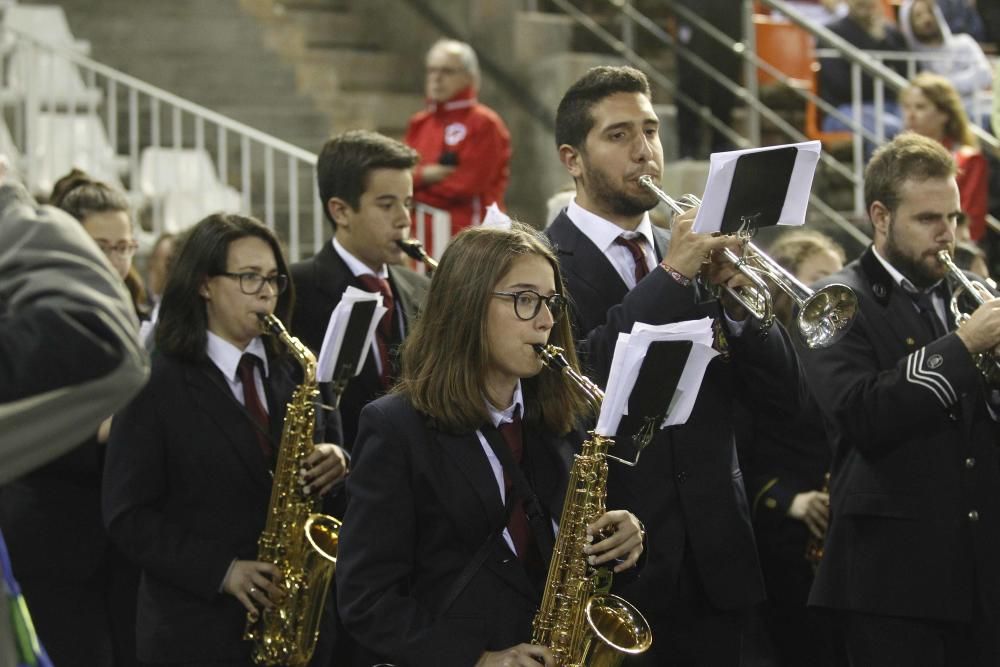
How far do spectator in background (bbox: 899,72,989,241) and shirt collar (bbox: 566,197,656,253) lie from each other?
11.8ft

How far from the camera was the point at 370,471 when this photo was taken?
11.7ft

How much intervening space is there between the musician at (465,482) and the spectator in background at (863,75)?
6.03m

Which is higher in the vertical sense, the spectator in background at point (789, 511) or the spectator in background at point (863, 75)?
the spectator in background at point (863, 75)

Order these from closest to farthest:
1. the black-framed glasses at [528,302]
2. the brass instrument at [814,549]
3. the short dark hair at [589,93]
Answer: the black-framed glasses at [528,302], the short dark hair at [589,93], the brass instrument at [814,549]

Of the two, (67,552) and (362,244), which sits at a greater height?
(362,244)

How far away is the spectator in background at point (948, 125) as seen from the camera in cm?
759

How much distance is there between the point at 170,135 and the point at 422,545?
26.6 feet

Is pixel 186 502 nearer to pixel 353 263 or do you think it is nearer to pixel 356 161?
pixel 353 263

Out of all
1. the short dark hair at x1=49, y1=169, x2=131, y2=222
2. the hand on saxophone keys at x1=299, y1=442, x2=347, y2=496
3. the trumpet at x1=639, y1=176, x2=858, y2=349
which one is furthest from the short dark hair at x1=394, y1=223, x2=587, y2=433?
the short dark hair at x1=49, y1=169, x2=131, y2=222

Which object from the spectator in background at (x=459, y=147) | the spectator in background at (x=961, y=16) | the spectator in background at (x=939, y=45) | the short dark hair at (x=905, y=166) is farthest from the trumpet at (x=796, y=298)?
the spectator in background at (x=961, y=16)

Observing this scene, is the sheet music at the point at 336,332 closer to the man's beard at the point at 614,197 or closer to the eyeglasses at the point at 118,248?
the man's beard at the point at 614,197

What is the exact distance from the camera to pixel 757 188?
3.84 m

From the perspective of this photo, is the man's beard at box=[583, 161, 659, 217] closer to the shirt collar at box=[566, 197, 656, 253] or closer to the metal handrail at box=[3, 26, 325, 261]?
the shirt collar at box=[566, 197, 656, 253]

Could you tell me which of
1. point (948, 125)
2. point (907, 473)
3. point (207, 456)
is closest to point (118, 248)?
point (207, 456)
